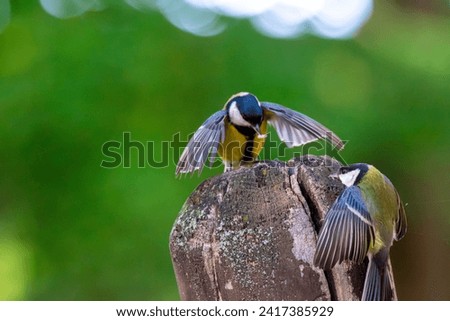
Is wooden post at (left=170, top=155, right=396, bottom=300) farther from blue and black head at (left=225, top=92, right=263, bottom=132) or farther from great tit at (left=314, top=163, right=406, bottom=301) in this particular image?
blue and black head at (left=225, top=92, right=263, bottom=132)

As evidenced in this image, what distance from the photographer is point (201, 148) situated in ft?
4.63

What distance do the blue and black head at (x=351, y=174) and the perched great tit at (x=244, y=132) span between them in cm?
40

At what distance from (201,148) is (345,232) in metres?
0.50

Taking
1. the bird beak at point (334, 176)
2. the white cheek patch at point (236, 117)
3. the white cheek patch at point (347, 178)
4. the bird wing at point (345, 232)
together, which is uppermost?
the white cheek patch at point (236, 117)

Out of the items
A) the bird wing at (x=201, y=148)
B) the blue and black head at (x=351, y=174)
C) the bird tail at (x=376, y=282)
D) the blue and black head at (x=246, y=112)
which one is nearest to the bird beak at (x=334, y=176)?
the blue and black head at (x=351, y=174)

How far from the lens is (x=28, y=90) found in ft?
6.03

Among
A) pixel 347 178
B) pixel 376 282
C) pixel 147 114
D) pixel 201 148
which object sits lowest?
pixel 376 282

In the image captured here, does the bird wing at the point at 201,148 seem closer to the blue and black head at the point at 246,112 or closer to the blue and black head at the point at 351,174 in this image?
the blue and black head at the point at 246,112

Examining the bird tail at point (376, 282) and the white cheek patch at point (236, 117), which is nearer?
the bird tail at point (376, 282)

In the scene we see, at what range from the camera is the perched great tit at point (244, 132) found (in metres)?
1.43

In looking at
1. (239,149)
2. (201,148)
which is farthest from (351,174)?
(239,149)

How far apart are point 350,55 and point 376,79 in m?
0.12

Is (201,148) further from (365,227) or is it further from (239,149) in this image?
(365,227)

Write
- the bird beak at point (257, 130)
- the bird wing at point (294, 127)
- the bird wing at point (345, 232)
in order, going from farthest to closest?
the bird beak at point (257, 130), the bird wing at point (294, 127), the bird wing at point (345, 232)
